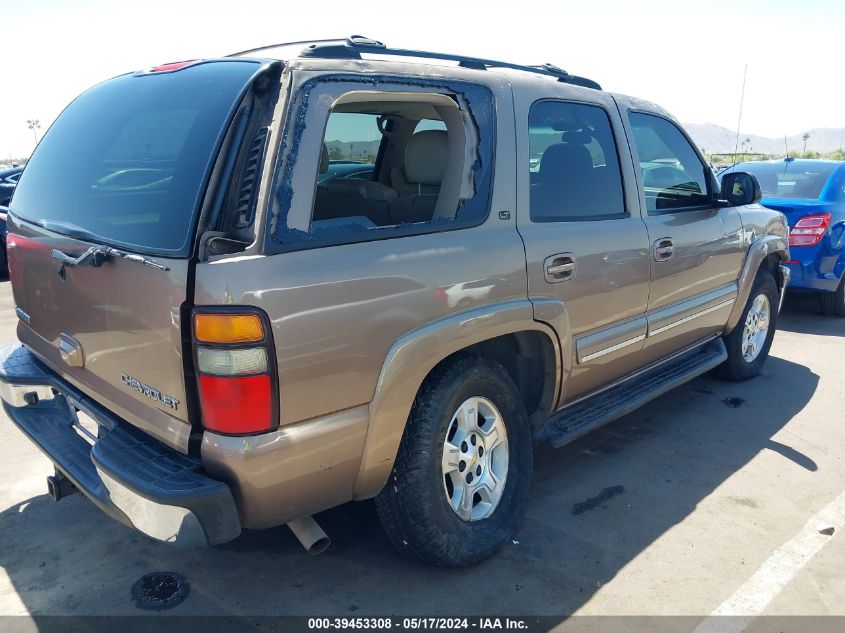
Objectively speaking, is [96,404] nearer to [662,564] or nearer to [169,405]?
[169,405]

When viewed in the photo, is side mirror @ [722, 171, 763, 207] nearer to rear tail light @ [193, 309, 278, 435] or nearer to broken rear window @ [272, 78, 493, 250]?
broken rear window @ [272, 78, 493, 250]

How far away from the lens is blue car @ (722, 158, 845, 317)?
6.80m

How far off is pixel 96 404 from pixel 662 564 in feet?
7.81

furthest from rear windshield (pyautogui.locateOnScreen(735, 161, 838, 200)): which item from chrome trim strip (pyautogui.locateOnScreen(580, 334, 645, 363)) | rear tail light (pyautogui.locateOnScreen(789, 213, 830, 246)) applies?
chrome trim strip (pyautogui.locateOnScreen(580, 334, 645, 363))

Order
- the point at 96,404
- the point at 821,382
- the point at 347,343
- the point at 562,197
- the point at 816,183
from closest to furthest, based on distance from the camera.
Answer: the point at 347,343, the point at 96,404, the point at 562,197, the point at 821,382, the point at 816,183

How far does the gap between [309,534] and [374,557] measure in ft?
1.99

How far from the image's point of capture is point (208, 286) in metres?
2.09

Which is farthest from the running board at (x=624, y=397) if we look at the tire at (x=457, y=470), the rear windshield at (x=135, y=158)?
the rear windshield at (x=135, y=158)

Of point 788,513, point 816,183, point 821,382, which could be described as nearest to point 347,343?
point 788,513

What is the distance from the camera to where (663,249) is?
12.4 ft

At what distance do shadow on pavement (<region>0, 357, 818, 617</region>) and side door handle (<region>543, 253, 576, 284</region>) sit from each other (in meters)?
1.13

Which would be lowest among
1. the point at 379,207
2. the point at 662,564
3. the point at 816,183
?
the point at 662,564

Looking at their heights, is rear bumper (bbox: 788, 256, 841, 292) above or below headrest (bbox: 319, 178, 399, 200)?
below

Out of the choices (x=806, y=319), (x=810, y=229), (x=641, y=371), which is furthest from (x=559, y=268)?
(x=806, y=319)
